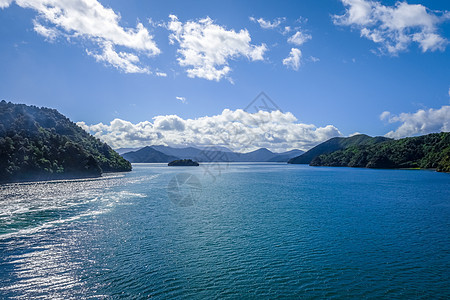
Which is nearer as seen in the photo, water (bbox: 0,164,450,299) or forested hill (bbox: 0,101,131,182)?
water (bbox: 0,164,450,299)

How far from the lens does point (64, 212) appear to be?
4519 cm

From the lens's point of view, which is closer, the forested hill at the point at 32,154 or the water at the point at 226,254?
the water at the point at 226,254

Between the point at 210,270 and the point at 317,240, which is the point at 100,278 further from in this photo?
the point at 317,240

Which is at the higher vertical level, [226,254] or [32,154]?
[32,154]

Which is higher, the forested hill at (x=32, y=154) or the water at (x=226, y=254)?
the forested hill at (x=32, y=154)

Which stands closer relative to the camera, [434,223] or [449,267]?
[449,267]

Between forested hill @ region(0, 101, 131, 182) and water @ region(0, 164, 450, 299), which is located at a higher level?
forested hill @ region(0, 101, 131, 182)

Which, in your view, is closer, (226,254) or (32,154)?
(226,254)

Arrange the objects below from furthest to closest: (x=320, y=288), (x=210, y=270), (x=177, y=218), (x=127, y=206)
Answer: (x=127, y=206)
(x=177, y=218)
(x=210, y=270)
(x=320, y=288)

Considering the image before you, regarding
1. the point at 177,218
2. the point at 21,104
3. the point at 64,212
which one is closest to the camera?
the point at 177,218

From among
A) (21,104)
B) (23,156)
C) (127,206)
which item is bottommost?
(127,206)

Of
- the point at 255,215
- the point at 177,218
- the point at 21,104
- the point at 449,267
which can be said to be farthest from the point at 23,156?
the point at 449,267

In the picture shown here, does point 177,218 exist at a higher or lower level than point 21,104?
lower

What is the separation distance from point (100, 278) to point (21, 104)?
217 m
